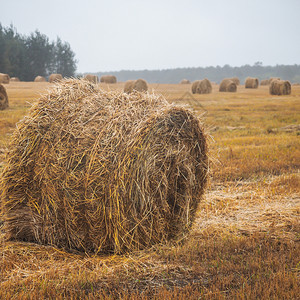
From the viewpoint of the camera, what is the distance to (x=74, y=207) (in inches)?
175

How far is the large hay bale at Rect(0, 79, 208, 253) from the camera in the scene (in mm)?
4340

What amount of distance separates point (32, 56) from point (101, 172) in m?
59.7

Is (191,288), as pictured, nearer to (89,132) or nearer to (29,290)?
(29,290)

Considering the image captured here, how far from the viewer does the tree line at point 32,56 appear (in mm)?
54156

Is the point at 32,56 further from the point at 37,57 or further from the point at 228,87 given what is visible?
the point at 228,87

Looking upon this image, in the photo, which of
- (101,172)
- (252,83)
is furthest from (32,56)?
(101,172)

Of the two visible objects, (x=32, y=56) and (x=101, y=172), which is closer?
(x=101, y=172)

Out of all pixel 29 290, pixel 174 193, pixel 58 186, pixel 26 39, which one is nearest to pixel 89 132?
pixel 58 186

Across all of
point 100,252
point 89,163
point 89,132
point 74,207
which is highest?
point 89,132

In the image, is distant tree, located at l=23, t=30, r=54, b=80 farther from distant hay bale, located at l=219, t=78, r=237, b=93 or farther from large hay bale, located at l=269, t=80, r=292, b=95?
large hay bale, located at l=269, t=80, r=292, b=95

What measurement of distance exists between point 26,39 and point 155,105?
6176cm

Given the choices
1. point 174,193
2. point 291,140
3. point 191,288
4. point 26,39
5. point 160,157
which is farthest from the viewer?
point 26,39

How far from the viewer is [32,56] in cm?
5919

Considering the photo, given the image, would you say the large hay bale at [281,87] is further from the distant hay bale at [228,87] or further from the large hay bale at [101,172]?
the large hay bale at [101,172]
